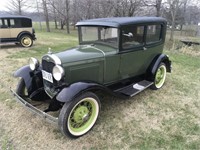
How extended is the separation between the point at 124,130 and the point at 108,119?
39 cm

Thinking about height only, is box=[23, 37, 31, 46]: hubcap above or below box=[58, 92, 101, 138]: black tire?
above

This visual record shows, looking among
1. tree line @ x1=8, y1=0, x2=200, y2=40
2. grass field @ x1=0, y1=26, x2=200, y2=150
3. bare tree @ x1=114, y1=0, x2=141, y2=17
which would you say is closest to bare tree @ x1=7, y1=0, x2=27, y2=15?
tree line @ x1=8, y1=0, x2=200, y2=40

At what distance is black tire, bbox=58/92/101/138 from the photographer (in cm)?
256

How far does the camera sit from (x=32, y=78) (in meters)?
3.41

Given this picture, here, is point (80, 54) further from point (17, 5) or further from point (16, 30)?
point (17, 5)

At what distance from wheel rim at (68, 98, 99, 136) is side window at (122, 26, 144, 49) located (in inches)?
49.6

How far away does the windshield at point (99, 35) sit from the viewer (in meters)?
3.38

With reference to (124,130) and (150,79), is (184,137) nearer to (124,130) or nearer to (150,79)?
(124,130)

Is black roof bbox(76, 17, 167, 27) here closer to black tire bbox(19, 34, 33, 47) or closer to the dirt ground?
the dirt ground

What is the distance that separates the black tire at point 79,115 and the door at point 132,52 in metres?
1.05

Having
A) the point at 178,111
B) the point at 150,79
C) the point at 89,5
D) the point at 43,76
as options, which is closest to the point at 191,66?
the point at 150,79

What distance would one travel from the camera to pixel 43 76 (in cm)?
326

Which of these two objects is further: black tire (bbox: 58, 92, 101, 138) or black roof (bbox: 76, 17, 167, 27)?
black roof (bbox: 76, 17, 167, 27)

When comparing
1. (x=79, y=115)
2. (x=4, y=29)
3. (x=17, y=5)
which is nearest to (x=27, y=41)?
(x=4, y=29)
